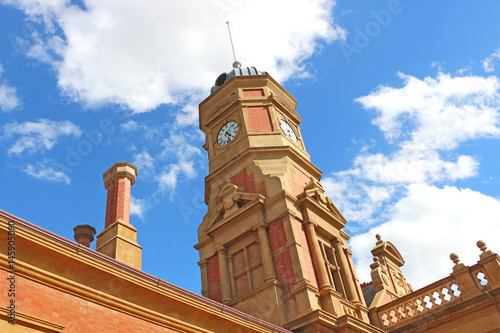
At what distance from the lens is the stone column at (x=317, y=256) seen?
52.7ft

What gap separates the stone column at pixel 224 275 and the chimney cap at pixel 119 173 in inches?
228

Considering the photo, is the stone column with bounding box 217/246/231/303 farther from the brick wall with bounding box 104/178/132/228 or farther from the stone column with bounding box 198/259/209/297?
the brick wall with bounding box 104/178/132/228

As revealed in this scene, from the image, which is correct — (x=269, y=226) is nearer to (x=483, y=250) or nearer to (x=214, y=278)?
(x=214, y=278)

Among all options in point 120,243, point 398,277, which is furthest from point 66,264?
point 398,277

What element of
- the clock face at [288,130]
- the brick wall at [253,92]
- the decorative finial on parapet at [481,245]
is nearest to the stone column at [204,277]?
the clock face at [288,130]

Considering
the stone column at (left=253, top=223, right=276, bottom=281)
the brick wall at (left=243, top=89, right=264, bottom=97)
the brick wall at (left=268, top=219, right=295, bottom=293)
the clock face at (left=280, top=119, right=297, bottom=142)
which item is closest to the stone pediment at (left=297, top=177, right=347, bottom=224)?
the brick wall at (left=268, top=219, right=295, bottom=293)

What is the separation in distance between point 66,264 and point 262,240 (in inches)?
372

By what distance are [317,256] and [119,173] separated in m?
7.73

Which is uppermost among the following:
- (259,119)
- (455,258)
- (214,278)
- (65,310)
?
(259,119)

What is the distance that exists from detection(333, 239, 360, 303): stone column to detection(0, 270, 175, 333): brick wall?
996 cm

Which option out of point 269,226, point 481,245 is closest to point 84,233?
point 269,226

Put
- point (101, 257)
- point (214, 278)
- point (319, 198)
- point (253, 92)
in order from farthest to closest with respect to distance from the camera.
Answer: point (253, 92) → point (319, 198) → point (214, 278) → point (101, 257)

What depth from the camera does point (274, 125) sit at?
21.9m

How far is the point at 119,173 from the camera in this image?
1382 cm
